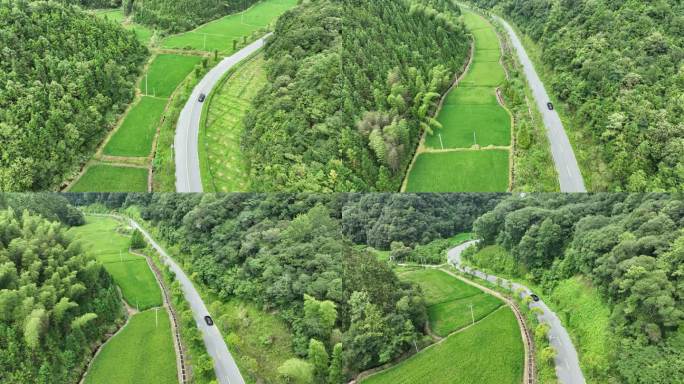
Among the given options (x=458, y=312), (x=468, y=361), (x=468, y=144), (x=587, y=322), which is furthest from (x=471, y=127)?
(x=468, y=361)

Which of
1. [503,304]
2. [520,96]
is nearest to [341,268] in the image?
[503,304]

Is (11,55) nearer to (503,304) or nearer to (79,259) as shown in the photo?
(79,259)

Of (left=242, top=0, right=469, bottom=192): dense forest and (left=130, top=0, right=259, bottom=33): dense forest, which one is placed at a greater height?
(left=130, top=0, right=259, bottom=33): dense forest

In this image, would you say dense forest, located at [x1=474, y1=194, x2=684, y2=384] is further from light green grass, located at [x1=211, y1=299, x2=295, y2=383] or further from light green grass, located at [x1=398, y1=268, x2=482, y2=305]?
light green grass, located at [x1=211, y1=299, x2=295, y2=383]


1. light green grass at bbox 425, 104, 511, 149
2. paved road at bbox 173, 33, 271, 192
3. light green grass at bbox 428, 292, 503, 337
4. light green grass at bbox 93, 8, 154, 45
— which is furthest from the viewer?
light green grass at bbox 93, 8, 154, 45

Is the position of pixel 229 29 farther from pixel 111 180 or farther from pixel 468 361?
pixel 468 361

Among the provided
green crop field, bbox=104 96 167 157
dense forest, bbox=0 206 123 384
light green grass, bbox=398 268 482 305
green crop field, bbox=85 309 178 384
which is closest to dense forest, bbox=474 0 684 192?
light green grass, bbox=398 268 482 305

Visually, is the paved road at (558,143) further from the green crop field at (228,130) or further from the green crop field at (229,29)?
the green crop field at (229,29)
